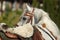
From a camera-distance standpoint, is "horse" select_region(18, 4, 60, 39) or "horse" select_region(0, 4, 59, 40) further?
"horse" select_region(18, 4, 60, 39)

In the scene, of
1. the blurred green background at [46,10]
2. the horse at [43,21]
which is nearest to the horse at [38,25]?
the horse at [43,21]

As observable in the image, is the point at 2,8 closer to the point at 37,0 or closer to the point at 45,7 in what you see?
the point at 37,0

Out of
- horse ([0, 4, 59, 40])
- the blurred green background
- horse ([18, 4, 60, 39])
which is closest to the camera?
horse ([0, 4, 59, 40])

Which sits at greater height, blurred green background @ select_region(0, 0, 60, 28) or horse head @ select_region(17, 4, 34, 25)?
horse head @ select_region(17, 4, 34, 25)

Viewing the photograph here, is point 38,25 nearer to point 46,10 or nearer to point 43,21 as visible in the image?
point 43,21

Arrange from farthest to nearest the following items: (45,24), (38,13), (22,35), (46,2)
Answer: (46,2) < (38,13) < (45,24) < (22,35)

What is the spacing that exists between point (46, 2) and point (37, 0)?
2.20 ft


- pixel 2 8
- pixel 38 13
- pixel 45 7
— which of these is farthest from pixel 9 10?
pixel 38 13

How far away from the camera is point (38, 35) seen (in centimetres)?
229

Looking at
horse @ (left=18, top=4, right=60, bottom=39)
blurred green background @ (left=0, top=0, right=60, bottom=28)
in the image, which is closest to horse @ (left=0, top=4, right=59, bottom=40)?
horse @ (left=18, top=4, right=60, bottom=39)

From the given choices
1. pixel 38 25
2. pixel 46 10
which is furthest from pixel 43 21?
pixel 46 10

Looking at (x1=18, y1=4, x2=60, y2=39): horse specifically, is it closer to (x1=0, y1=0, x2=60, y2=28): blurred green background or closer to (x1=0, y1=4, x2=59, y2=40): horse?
(x1=0, y1=4, x2=59, y2=40): horse

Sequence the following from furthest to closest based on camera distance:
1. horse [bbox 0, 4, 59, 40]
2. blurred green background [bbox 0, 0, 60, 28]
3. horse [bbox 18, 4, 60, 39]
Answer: blurred green background [bbox 0, 0, 60, 28], horse [bbox 18, 4, 60, 39], horse [bbox 0, 4, 59, 40]

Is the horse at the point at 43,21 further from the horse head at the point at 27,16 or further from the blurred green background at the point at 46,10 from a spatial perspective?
the blurred green background at the point at 46,10
